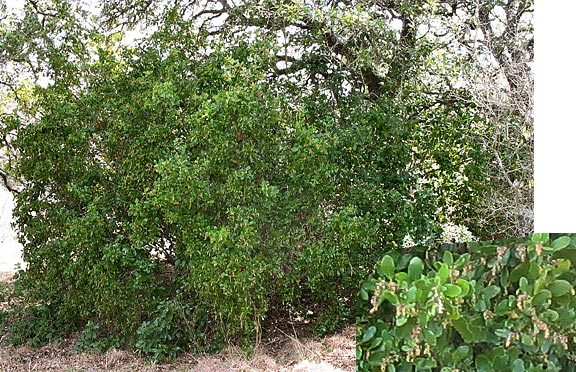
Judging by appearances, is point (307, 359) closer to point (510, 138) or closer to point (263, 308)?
point (263, 308)

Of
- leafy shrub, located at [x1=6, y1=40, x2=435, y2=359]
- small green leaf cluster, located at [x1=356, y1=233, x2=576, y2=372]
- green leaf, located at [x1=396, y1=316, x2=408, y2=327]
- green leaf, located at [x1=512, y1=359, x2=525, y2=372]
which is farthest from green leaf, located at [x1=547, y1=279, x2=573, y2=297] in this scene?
leafy shrub, located at [x1=6, y1=40, x2=435, y2=359]

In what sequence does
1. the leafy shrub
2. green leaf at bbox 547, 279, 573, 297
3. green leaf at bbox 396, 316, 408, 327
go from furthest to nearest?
1. the leafy shrub
2. green leaf at bbox 396, 316, 408, 327
3. green leaf at bbox 547, 279, 573, 297

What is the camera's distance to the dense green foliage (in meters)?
3.40

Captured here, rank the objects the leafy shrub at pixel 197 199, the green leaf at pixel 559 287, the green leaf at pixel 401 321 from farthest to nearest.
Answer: the leafy shrub at pixel 197 199 < the green leaf at pixel 401 321 < the green leaf at pixel 559 287

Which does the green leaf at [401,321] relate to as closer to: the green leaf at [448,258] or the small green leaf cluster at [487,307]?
the small green leaf cluster at [487,307]

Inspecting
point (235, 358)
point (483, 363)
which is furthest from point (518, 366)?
point (235, 358)

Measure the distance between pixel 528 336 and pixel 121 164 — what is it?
2.96m

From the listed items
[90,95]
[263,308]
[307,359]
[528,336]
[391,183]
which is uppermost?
[90,95]

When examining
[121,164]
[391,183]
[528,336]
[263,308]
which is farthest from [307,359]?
[528,336]

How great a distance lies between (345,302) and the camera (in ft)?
12.5

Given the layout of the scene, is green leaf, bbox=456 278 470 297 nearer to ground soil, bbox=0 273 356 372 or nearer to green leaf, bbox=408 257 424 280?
green leaf, bbox=408 257 424 280

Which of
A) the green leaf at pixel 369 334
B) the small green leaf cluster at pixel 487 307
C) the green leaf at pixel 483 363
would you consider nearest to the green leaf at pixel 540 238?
the small green leaf cluster at pixel 487 307

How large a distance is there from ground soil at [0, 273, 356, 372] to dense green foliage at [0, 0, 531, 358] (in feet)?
0.29

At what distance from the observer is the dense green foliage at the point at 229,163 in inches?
134
